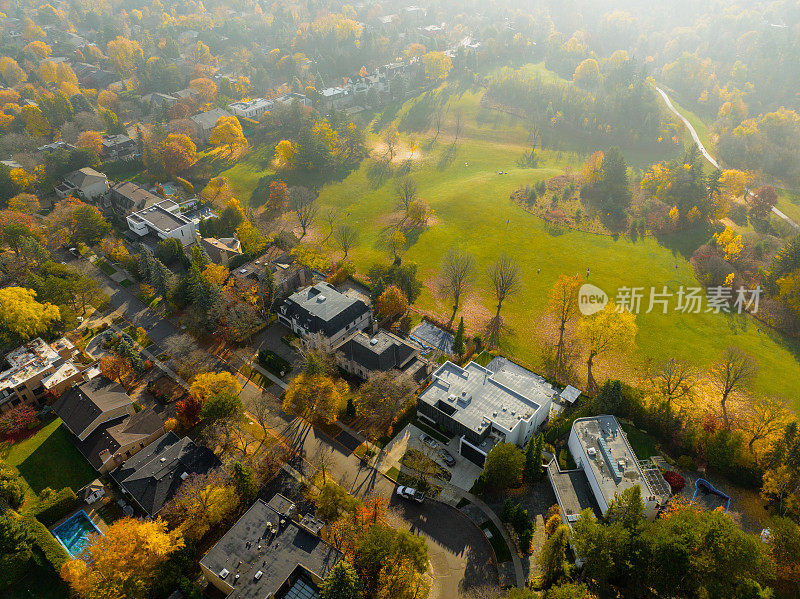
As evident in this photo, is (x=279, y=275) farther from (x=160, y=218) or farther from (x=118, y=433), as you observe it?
(x=118, y=433)

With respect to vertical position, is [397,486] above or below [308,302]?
below

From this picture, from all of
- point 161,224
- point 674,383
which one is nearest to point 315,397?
point 674,383

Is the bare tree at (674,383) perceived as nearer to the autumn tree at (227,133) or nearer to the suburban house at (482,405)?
the suburban house at (482,405)

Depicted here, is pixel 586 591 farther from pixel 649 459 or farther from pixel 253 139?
pixel 253 139

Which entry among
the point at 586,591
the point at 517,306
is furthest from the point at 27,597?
the point at 517,306

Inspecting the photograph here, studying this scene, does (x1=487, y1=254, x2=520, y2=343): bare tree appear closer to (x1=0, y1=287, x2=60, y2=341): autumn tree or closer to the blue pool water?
the blue pool water

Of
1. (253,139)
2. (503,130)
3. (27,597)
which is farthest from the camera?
(503,130)

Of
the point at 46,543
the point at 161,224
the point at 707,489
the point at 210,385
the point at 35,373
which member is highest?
the point at 161,224

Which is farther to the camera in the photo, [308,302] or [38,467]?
[308,302]
